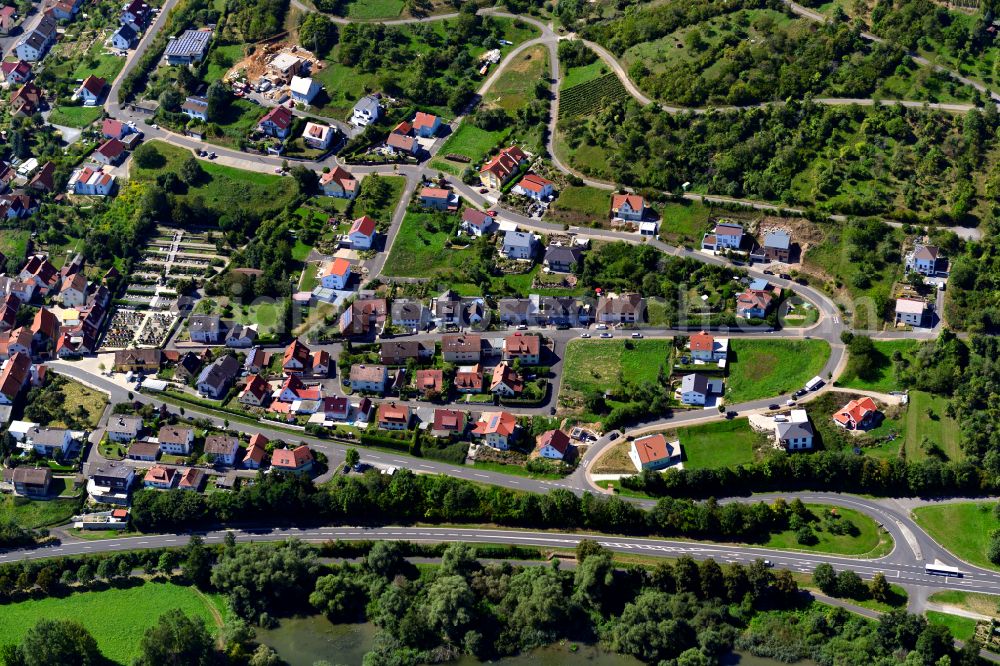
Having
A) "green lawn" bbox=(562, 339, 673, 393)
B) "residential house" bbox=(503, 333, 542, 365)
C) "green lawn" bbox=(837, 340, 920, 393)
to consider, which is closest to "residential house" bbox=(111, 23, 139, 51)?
"residential house" bbox=(503, 333, 542, 365)

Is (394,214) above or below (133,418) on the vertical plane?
above

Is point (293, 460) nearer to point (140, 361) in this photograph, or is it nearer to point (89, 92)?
point (140, 361)

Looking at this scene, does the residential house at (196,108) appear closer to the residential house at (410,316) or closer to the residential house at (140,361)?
the residential house at (140,361)

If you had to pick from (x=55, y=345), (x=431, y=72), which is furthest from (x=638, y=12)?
(x=55, y=345)

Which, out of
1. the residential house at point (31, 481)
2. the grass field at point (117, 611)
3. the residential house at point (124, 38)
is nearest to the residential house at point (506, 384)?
the grass field at point (117, 611)

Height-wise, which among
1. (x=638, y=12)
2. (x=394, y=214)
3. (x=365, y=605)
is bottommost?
(x=365, y=605)

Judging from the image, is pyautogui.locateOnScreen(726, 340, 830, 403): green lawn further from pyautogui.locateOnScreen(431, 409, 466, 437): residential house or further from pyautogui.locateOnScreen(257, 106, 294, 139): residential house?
pyautogui.locateOnScreen(257, 106, 294, 139): residential house

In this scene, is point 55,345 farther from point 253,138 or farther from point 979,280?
point 979,280
